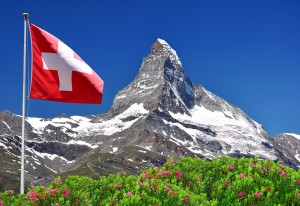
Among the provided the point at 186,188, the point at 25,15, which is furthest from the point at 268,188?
the point at 25,15

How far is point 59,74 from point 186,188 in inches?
381

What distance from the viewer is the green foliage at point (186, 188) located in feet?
63.4

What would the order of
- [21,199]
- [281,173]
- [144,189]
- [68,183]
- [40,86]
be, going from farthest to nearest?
1. [40,86]
2. [281,173]
3. [68,183]
4. [144,189]
5. [21,199]

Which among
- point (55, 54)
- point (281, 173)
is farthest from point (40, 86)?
point (281, 173)

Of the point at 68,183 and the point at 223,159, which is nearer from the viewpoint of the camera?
the point at 68,183

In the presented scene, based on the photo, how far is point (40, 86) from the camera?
27.0 meters

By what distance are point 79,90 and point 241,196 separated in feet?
35.5

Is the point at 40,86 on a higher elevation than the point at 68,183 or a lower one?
higher

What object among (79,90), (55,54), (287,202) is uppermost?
(55,54)

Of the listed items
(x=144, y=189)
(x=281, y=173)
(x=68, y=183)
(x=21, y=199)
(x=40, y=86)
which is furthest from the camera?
(x=40, y=86)

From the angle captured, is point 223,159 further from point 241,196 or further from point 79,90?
point 79,90

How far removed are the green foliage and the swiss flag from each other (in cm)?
520

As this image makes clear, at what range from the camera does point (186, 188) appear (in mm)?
23219

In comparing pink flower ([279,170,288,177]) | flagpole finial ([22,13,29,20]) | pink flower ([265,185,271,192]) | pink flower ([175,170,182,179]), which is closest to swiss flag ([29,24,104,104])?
flagpole finial ([22,13,29,20])
